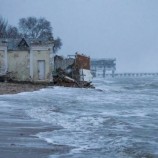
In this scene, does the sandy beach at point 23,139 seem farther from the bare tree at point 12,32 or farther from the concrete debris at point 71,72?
the bare tree at point 12,32

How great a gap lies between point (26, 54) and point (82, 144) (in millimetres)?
38994

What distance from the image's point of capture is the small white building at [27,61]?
4938 centimetres

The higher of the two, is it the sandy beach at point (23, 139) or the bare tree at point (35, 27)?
the bare tree at point (35, 27)

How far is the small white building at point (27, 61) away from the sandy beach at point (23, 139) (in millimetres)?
32817

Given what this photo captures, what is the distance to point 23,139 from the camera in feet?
37.8

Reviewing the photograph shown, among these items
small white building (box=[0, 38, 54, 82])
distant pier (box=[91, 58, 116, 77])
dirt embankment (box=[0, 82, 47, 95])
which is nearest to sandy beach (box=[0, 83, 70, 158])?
dirt embankment (box=[0, 82, 47, 95])

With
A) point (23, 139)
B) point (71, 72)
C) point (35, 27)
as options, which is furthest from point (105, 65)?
point (23, 139)

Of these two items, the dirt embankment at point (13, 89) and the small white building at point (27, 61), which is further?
the small white building at point (27, 61)

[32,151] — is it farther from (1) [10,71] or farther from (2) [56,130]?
(1) [10,71]

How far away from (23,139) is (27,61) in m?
38.5

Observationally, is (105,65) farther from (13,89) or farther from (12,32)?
(13,89)

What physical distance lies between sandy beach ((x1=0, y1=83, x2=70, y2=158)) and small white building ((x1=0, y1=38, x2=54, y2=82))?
32.8 meters

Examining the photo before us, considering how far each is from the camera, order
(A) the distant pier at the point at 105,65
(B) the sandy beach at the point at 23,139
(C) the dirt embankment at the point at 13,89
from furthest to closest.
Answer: (A) the distant pier at the point at 105,65
(C) the dirt embankment at the point at 13,89
(B) the sandy beach at the point at 23,139

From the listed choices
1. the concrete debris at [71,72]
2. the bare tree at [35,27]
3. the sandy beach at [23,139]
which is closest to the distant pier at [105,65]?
the bare tree at [35,27]
